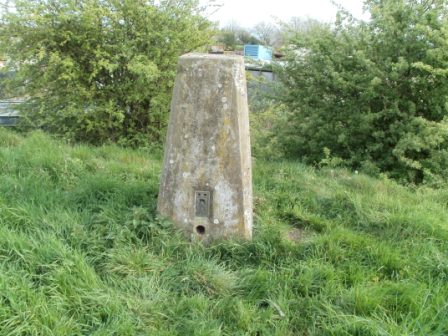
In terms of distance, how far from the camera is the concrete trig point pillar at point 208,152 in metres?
3.28

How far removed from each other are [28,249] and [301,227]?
2.23 meters

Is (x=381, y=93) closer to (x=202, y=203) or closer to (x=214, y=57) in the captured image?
(x=214, y=57)

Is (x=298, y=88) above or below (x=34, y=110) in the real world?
above

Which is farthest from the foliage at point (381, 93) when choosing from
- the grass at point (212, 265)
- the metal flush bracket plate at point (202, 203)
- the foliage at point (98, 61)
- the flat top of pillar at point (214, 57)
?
the metal flush bracket plate at point (202, 203)

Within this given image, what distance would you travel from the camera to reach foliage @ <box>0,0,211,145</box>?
6336 mm

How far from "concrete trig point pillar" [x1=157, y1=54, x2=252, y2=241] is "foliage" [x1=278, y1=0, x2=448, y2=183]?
2954mm

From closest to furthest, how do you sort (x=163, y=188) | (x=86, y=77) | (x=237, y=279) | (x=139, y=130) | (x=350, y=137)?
(x=237, y=279)
(x=163, y=188)
(x=350, y=137)
(x=86, y=77)
(x=139, y=130)

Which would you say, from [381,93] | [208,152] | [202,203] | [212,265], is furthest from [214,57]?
[381,93]

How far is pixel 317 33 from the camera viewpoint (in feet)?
22.2

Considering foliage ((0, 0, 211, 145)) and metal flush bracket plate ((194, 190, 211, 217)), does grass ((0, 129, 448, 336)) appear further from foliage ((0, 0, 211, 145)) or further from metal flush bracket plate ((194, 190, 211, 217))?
foliage ((0, 0, 211, 145))

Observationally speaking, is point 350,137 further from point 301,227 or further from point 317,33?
point 301,227

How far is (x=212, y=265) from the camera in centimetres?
308

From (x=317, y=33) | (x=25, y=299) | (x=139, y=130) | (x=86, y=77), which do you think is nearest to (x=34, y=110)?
(x=86, y=77)

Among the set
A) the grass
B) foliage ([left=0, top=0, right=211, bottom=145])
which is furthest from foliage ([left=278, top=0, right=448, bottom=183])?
foliage ([left=0, top=0, right=211, bottom=145])
